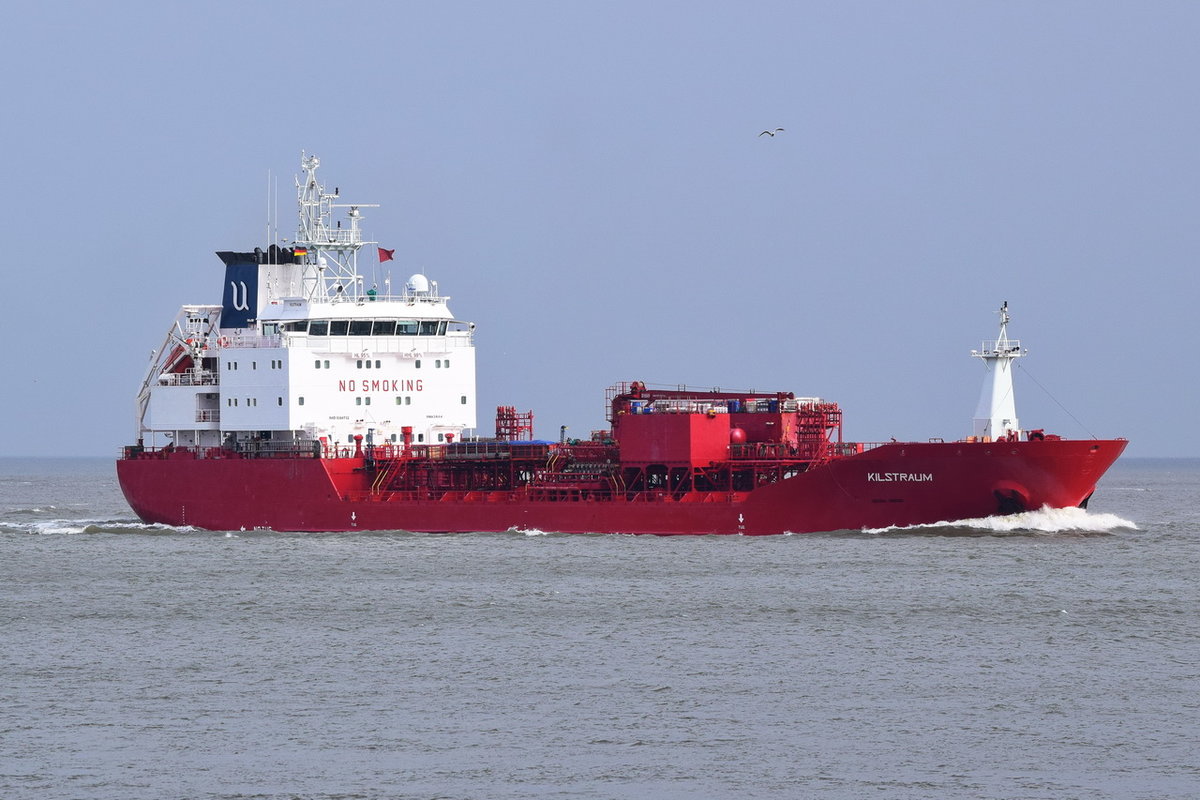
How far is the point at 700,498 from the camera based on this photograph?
3753cm

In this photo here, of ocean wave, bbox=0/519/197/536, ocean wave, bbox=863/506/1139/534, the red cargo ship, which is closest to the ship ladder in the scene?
the red cargo ship

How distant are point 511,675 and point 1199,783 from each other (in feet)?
29.6

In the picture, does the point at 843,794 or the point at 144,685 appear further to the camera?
the point at 144,685

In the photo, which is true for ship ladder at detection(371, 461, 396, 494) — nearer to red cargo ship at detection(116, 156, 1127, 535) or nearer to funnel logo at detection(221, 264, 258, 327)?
red cargo ship at detection(116, 156, 1127, 535)

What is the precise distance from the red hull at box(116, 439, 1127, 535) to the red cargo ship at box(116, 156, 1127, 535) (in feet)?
0.15

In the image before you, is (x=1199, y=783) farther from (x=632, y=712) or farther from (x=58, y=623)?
(x=58, y=623)

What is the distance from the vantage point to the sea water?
59.4ft

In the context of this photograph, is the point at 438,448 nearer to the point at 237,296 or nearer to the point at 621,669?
the point at 237,296

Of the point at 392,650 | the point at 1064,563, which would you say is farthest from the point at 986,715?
the point at 1064,563

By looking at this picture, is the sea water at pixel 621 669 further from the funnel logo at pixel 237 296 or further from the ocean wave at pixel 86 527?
the funnel logo at pixel 237 296

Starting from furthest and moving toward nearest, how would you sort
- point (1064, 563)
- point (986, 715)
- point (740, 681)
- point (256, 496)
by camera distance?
point (256, 496) → point (1064, 563) → point (740, 681) → point (986, 715)

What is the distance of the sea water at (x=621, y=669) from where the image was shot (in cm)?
1811

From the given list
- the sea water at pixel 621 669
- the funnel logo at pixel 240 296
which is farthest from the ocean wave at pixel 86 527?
the sea water at pixel 621 669

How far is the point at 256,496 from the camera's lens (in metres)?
41.7
